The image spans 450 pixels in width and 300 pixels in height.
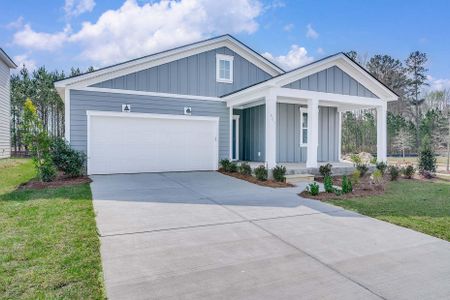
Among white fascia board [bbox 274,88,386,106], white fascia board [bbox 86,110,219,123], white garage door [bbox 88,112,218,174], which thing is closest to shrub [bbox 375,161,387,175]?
white fascia board [bbox 274,88,386,106]

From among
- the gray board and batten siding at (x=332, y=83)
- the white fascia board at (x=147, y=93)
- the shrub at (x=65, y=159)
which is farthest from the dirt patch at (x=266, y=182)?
the shrub at (x=65, y=159)

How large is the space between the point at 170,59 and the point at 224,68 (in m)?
2.50

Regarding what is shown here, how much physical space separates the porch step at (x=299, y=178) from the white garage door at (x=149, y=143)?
373 cm

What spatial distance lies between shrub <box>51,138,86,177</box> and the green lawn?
8117 millimetres

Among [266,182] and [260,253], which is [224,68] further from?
[260,253]

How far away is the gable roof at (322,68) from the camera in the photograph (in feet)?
32.9

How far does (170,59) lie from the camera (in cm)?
1212

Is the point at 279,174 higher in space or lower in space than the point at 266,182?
higher

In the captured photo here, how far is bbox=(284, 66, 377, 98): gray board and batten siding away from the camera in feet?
34.9

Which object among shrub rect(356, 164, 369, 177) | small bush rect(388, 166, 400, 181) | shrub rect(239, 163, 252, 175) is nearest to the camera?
small bush rect(388, 166, 400, 181)

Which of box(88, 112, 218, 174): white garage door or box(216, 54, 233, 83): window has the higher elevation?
box(216, 54, 233, 83): window

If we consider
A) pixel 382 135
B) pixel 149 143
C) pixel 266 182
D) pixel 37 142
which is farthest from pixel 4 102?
pixel 382 135

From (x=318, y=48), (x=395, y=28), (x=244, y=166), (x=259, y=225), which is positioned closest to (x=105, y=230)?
(x=259, y=225)

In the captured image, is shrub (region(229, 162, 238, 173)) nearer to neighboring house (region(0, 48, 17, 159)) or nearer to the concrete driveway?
the concrete driveway
